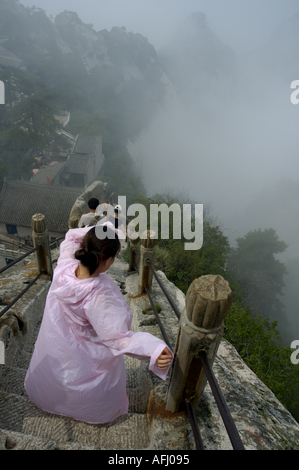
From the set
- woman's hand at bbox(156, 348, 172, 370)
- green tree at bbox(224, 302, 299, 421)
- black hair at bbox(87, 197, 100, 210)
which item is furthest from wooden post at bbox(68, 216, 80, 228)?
green tree at bbox(224, 302, 299, 421)

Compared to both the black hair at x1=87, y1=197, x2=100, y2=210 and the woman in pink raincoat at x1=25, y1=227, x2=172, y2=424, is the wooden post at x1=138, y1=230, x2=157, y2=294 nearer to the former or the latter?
the black hair at x1=87, y1=197, x2=100, y2=210

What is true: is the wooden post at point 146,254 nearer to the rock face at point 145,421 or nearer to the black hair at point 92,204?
the rock face at point 145,421

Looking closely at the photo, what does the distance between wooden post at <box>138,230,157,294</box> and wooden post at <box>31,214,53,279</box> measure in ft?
4.43

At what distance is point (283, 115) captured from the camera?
97.5 meters

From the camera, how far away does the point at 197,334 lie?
1.44 metres

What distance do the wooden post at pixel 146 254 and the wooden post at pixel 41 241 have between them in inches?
53.1

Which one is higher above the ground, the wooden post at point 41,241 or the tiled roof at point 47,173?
the tiled roof at point 47,173

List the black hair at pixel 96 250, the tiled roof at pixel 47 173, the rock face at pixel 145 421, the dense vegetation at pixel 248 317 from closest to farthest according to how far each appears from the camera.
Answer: the rock face at pixel 145 421
the black hair at pixel 96 250
the dense vegetation at pixel 248 317
the tiled roof at pixel 47 173

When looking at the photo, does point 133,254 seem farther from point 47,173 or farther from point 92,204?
point 47,173

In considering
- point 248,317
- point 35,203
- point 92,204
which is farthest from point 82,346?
point 35,203

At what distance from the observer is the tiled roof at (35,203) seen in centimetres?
1720

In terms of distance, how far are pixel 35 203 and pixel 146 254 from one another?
16685 mm

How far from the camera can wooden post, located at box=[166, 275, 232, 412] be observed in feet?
4.35

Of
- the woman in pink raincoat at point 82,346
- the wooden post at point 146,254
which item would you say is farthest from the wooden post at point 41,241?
the woman in pink raincoat at point 82,346
